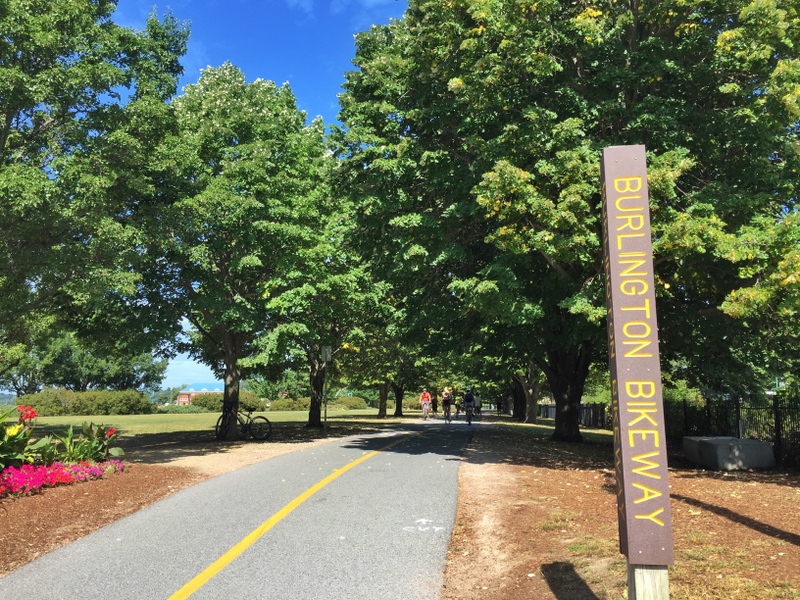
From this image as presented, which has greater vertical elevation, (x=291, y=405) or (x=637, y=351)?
(x=637, y=351)

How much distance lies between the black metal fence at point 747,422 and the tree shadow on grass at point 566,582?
1029 centimetres

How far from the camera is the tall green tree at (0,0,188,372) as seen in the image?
12195mm

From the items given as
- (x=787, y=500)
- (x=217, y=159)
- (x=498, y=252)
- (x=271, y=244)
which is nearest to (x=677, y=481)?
(x=787, y=500)

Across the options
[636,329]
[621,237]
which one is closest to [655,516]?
[636,329]

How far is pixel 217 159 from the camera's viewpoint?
1930 cm

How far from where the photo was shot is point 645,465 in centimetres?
409

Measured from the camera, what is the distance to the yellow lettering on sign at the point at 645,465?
408 centimetres

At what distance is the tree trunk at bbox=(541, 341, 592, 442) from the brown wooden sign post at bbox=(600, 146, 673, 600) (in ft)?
51.4

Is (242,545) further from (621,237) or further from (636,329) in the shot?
(621,237)

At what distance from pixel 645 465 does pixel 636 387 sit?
0.52 m

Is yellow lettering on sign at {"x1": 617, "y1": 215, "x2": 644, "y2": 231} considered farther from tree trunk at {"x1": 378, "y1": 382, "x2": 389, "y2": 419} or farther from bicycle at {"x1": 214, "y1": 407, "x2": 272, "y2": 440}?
tree trunk at {"x1": 378, "y1": 382, "x2": 389, "y2": 419}

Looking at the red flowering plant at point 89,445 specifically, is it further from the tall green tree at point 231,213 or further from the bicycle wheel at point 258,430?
the bicycle wheel at point 258,430

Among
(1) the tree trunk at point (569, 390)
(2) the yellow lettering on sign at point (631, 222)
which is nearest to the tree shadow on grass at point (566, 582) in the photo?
(2) the yellow lettering on sign at point (631, 222)

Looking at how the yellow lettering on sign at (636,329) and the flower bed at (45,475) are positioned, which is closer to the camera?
the yellow lettering on sign at (636,329)
